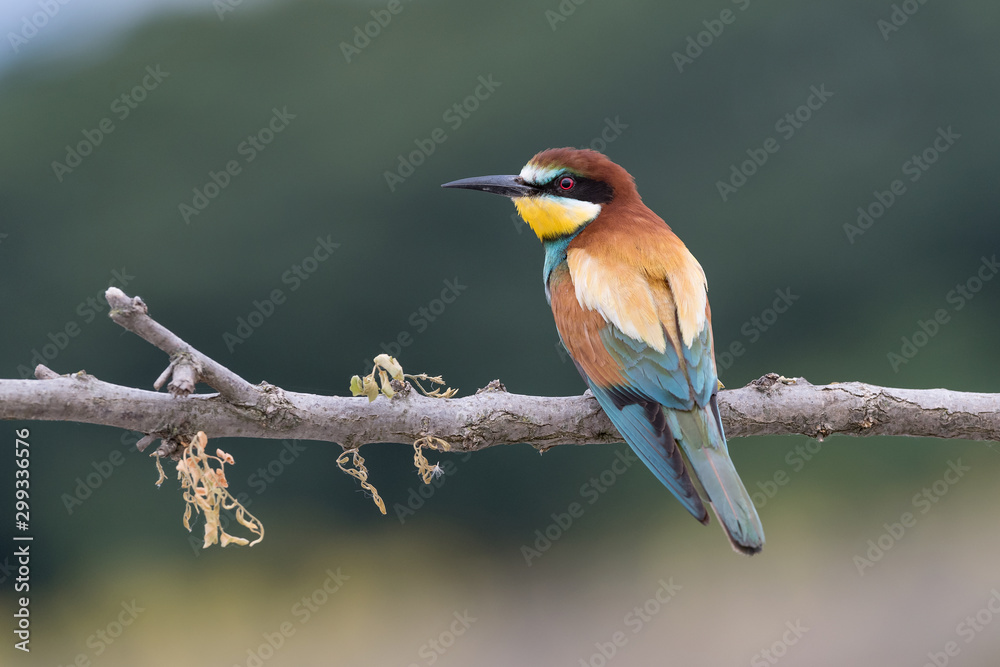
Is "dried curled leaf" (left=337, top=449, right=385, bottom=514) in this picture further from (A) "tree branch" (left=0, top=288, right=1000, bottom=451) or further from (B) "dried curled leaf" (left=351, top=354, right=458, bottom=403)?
(B) "dried curled leaf" (left=351, top=354, right=458, bottom=403)

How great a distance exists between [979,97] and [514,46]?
3252 mm

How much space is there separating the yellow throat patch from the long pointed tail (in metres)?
0.91

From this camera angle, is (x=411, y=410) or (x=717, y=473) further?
(x=717, y=473)

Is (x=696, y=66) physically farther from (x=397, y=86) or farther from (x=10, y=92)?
Result: (x=10, y=92)

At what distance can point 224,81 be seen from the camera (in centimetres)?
Answer: 532

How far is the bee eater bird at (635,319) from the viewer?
2.17m

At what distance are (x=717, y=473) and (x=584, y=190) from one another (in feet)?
4.02

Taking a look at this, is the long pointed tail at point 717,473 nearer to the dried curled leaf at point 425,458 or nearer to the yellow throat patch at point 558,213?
the dried curled leaf at point 425,458

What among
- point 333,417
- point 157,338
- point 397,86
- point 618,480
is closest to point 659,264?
point 333,417

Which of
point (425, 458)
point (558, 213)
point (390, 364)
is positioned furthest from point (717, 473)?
point (558, 213)

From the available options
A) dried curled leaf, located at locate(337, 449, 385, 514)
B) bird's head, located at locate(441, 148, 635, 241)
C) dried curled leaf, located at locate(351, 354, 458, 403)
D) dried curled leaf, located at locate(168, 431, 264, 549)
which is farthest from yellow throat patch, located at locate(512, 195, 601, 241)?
dried curled leaf, located at locate(168, 431, 264, 549)

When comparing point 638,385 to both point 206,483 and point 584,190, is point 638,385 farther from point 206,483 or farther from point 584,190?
point 206,483

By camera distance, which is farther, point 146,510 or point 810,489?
point 810,489

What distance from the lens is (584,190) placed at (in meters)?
3.00
